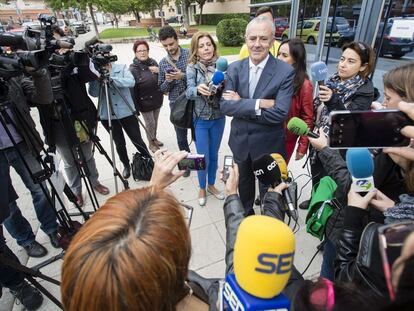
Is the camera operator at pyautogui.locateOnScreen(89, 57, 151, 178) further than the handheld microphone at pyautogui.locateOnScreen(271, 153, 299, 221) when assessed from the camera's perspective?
Yes

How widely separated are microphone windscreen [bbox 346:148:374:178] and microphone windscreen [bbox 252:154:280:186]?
1.14 ft

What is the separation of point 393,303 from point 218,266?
7.10 ft

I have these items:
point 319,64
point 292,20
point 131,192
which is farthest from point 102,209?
point 292,20

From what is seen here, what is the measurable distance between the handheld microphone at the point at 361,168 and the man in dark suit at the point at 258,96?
97 centimetres

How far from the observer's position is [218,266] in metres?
2.45

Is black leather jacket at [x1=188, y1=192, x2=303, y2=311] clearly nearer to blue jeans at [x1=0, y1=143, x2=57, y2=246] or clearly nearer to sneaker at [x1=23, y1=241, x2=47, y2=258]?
blue jeans at [x1=0, y1=143, x2=57, y2=246]

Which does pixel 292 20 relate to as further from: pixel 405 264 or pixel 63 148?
pixel 405 264

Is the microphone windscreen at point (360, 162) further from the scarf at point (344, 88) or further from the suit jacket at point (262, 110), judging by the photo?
the scarf at point (344, 88)

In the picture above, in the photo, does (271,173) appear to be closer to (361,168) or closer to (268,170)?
(268,170)

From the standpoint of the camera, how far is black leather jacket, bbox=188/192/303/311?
955mm

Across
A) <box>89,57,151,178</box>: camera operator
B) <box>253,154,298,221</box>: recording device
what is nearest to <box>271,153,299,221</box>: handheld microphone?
<box>253,154,298,221</box>: recording device

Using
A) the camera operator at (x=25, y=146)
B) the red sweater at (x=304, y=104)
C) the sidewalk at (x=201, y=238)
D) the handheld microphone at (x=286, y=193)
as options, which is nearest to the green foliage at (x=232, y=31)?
the sidewalk at (x=201, y=238)

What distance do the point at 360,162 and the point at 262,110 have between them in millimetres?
1056

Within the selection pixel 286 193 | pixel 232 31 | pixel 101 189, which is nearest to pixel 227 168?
pixel 286 193
